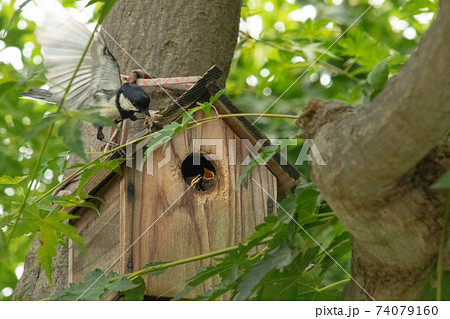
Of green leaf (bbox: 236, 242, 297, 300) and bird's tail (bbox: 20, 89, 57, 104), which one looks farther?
bird's tail (bbox: 20, 89, 57, 104)

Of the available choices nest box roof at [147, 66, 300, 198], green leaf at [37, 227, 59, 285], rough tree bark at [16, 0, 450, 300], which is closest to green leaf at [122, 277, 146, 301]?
green leaf at [37, 227, 59, 285]

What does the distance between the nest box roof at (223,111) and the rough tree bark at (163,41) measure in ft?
1.86

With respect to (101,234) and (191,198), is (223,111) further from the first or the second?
(101,234)

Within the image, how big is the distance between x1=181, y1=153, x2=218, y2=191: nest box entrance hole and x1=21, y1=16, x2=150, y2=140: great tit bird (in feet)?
0.81

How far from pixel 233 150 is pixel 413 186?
972 mm

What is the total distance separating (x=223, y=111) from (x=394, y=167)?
1004mm

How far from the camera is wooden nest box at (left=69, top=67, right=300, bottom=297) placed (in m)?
2.22

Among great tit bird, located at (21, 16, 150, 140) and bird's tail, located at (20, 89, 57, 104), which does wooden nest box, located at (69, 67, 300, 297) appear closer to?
great tit bird, located at (21, 16, 150, 140)

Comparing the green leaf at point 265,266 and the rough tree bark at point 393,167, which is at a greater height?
the rough tree bark at point 393,167

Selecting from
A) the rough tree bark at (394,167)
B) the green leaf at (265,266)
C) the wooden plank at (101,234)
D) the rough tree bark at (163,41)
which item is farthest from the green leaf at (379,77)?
the rough tree bark at (163,41)

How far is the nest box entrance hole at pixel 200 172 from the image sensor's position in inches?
92.7

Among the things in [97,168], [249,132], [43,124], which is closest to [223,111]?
[249,132]

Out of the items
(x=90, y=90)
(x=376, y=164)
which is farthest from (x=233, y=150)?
(x=376, y=164)

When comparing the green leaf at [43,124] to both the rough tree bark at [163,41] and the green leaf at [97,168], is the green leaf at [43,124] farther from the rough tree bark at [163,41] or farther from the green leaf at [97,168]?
the rough tree bark at [163,41]
